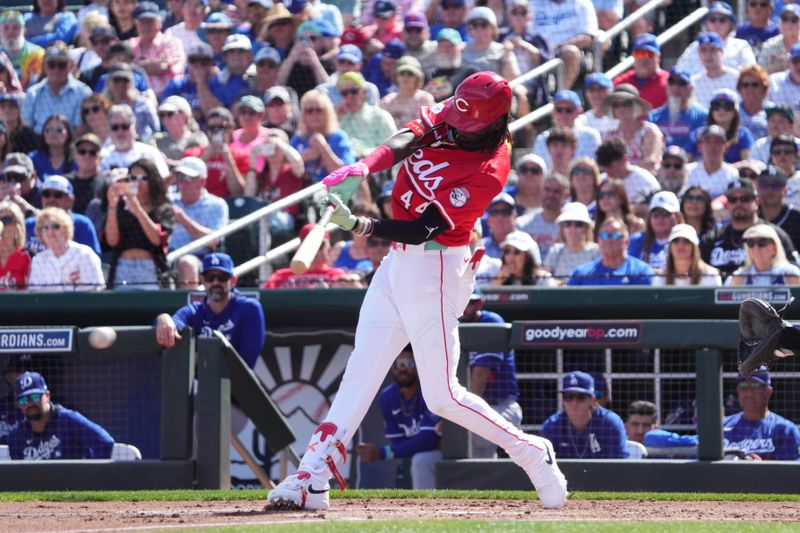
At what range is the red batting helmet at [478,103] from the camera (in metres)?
5.82

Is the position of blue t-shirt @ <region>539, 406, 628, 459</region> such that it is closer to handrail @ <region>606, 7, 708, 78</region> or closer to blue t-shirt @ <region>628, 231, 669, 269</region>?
blue t-shirt @ <region>628, 231, 669, 269</region>

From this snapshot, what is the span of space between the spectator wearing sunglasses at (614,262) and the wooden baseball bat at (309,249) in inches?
145

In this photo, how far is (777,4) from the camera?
12648mm

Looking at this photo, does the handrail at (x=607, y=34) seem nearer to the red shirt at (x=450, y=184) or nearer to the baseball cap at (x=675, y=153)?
the baseball cap at (x=675, y=153)

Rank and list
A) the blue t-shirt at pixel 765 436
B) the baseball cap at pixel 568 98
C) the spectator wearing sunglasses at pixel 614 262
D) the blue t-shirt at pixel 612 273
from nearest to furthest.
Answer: the blue t-shirt at pixel 765 436
the blue t-shirt at pixel 612 273
the spectator wearing sunglasses at pixel 614 262
the baseball cap at pixel 568 98

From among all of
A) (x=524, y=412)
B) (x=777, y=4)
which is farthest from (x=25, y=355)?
(x=777, y=4)

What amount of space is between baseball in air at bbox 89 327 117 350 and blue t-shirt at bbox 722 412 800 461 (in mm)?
3324

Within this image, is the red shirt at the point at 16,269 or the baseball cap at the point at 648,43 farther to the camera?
the baseball cap at the point at 648,43

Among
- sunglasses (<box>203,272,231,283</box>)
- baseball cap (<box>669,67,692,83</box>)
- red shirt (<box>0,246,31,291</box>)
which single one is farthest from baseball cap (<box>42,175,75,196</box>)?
baseball cap (<box>669,67,692,83</box>)

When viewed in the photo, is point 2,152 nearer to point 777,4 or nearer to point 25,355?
point 25,355

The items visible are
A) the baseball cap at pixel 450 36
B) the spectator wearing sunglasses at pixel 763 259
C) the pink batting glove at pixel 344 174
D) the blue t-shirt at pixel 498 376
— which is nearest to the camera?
the pink batting glove at pixel 344 174

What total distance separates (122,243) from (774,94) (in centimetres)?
522

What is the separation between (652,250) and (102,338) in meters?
3.77

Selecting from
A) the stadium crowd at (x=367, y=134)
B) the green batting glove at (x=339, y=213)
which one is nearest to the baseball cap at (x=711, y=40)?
the stadium crowd at (x=367, y=134)
